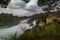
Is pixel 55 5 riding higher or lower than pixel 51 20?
lower

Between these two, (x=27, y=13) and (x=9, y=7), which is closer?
(x=27, y=13)

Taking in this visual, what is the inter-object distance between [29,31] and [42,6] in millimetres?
17738

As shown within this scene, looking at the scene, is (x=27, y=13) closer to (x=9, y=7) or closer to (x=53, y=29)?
(x=9, y=7)

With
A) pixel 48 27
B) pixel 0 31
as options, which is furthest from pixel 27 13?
pixel 48 27

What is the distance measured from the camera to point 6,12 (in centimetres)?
3300

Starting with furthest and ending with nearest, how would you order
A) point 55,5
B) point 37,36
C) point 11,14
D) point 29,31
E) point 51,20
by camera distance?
1. point 55,5
2. point 11,14
3. point 51,20
4. point 29,31
5. point 37,36

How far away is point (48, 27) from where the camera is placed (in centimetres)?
1722

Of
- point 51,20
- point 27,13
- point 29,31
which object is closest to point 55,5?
point 27,13

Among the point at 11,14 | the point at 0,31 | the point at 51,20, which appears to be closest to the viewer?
the point at 51,20

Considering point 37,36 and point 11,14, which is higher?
point 37,36

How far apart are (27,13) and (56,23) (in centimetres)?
1522

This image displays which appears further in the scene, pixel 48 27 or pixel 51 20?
pixel 51 20

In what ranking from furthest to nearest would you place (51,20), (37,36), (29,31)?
1. (51,20)
2. (29,31)
3. (37,36)

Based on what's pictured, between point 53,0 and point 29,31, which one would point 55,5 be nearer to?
point 53,0
